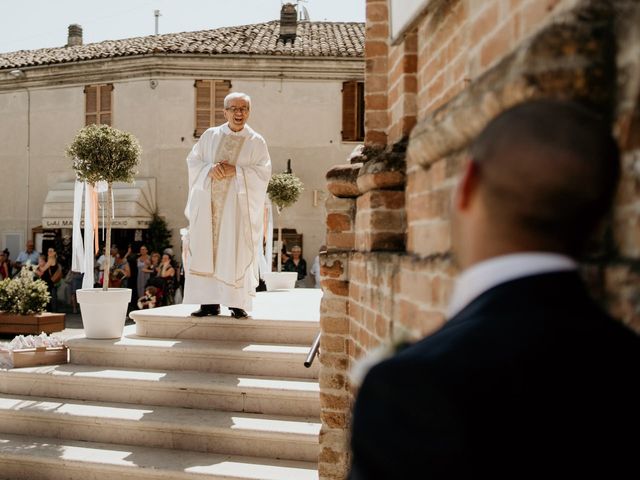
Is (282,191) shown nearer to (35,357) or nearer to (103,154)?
(103,154)

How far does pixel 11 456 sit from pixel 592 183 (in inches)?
218

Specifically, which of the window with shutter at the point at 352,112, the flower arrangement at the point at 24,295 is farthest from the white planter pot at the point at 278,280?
the window with shutter at the point at 352,112

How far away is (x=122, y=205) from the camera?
1984 centimetres

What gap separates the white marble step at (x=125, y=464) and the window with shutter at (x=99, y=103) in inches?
655

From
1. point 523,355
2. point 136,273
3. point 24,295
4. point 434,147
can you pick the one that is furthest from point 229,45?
point 523,355

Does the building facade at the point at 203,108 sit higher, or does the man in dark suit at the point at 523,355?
the building facade at the point at 203,108

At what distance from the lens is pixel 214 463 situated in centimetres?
505

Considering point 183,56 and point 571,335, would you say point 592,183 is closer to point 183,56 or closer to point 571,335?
point 571,335

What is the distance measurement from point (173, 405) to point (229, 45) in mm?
16670

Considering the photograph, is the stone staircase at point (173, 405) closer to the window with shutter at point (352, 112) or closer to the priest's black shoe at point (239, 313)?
the priest's black shoe at point (239, 313)

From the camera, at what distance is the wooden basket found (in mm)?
6656

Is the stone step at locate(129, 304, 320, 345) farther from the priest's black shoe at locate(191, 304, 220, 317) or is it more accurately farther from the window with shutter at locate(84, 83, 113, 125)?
the window with shutter at locate(84, 83, 113, 125)

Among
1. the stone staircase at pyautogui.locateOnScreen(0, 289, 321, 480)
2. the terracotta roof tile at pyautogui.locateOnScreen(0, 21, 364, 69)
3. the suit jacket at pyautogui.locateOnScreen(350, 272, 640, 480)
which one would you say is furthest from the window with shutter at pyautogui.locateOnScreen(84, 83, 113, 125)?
the suit jacket at pyautogui.locateOnScreen(350, 272, 640, 480)

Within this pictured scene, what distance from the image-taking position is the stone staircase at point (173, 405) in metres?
5.13
